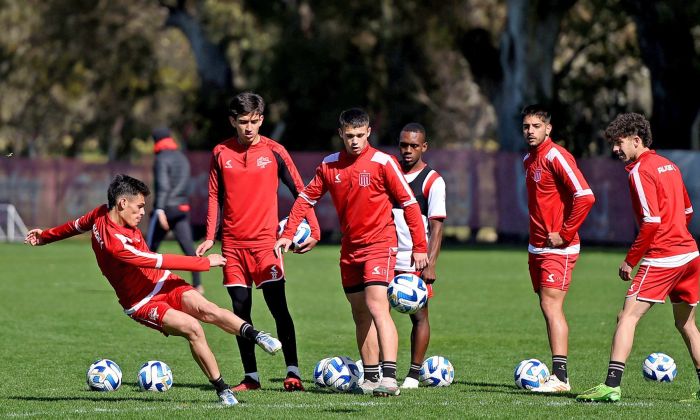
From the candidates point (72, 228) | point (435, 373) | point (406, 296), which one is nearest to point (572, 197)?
point (406, 296)

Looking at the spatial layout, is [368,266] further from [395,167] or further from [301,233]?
[301,233]

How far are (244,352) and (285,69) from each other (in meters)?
32.6

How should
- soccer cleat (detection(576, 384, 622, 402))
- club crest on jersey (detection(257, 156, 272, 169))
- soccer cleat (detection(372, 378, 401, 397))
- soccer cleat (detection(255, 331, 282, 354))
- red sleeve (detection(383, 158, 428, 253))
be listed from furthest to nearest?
1. club crest on jersey (detection(257, 156, 272, 169))
2. red sleeve (detection(383, 158, 428, 253))
3. soccer cleat (detection(372, 378, 401, 397))
4. soccer cleat (detection(576, 384, 622, 402))
5. soccer cleat (detection(255, 331, 282, 354))

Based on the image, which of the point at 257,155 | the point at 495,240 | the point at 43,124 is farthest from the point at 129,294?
the point at 43,124

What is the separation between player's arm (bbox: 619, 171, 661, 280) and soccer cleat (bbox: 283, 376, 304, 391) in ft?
8.74

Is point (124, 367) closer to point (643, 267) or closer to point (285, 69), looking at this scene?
point (643, 267)

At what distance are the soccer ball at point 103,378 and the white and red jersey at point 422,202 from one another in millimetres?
2366

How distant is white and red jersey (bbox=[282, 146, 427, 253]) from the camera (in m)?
9.98

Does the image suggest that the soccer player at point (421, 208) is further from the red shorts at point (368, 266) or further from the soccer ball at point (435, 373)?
the red shorts at point (368, 266)

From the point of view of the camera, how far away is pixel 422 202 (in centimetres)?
1073

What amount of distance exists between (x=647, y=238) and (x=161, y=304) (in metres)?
3.49

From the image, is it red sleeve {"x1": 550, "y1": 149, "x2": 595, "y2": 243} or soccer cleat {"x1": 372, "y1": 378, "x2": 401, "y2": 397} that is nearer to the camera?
soccer cleat {"x1": 372, "y1": 378, "x2": 401, "y2": 397}

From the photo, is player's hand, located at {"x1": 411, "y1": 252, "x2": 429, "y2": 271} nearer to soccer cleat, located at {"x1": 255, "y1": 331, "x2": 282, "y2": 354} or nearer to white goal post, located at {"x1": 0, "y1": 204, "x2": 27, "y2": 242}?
soccer cleat, located at {"x1": 255, "y1": 331, "x2": 282, "y2": 354}

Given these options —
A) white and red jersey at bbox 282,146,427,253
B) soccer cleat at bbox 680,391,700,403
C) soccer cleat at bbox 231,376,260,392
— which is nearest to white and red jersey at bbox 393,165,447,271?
white and red jersey at bbox 282,146,427,253
